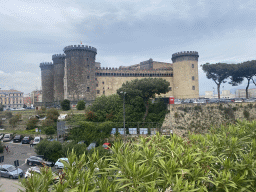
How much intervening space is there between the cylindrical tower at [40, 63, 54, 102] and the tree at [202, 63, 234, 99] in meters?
38.4

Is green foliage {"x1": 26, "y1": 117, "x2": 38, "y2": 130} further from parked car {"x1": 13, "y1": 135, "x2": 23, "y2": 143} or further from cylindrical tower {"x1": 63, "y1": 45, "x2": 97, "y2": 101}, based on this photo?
cylindrical tower {"x1": 63, "y1": 45, "x2": 97, "y2": 101}

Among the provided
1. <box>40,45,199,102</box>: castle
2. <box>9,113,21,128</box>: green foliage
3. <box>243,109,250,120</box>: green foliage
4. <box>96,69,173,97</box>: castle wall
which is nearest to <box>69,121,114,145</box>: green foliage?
<box>9,113,21,128</box>: green foliage


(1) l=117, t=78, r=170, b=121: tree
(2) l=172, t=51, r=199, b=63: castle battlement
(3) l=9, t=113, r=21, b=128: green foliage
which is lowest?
(3) l=9, t=113, r=21, b=128: green foliage

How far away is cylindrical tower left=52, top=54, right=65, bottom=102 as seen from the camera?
1919 inches

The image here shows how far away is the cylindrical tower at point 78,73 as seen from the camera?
44062 mm

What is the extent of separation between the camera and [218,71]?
45906 mm

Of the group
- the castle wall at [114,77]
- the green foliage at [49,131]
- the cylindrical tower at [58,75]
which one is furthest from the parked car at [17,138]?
the castle wall at [114,77]

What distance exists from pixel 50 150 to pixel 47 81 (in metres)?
35.1

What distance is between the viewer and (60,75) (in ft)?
162

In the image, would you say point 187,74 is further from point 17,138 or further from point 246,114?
point 17,138

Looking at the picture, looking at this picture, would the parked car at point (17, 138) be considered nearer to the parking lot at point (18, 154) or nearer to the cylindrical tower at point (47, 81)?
the parking lot at point (18, 154)

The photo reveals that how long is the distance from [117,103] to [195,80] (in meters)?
24.5

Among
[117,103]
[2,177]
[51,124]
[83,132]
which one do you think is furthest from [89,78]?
[2,177]

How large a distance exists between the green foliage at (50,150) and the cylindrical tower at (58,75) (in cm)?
2901
